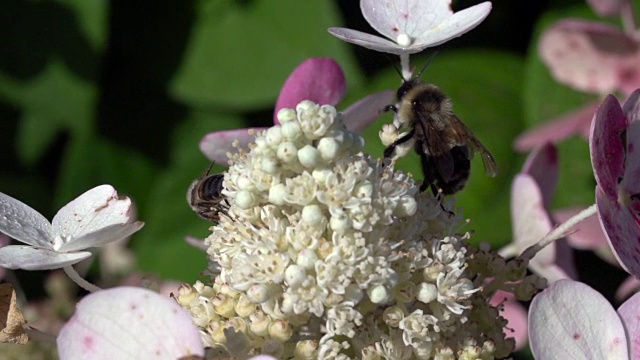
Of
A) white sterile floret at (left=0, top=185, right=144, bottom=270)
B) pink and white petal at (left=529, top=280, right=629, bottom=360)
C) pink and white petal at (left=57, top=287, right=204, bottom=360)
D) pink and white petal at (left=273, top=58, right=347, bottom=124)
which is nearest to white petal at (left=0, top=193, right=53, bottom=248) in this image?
white sterile floret at (left=0, top=185, right=144, bottom=270)

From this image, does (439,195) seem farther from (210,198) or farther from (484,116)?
(484,116)

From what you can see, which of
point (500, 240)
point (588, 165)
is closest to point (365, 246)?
point (500, 240)

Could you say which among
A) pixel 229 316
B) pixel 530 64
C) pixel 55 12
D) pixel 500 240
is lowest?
pixel 500 240

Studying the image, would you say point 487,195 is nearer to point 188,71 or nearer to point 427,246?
point 188,71

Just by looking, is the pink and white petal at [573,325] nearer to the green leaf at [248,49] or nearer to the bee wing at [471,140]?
the bee wing at [471,140]

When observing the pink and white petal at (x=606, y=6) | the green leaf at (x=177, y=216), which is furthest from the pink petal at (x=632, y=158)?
the green leaf at (x=177, y=216)

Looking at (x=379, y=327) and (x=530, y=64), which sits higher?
(x=379, y=327)
